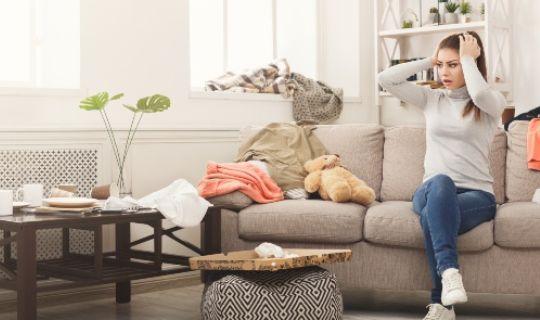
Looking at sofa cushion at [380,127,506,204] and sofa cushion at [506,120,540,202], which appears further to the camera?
sofa cushion at [380,127,506,204]

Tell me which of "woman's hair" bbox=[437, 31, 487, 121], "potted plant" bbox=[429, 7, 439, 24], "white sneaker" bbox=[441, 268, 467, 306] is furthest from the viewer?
"potted plant" bbox=[429, 7, 439, 24]

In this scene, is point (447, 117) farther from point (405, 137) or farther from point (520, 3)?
point (520, 3)

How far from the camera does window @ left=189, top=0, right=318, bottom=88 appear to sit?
5.23 meters

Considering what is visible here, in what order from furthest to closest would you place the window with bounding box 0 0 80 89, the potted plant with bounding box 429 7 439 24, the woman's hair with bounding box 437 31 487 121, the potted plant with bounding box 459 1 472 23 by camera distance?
1. the potted plant with bounding box 429 7 439 24
2. the potted plant with bounding box 459 1 472 23
3. the window with bounding box 0 0 80 89
4. the woman's hair with bounding box 437 31 487 121

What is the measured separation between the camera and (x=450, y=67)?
3480 mm

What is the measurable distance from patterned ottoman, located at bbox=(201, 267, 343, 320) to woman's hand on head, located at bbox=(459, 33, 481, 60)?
104cm

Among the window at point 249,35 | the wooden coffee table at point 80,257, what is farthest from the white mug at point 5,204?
the window at point 249,35

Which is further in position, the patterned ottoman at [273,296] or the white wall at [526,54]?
the white wall at [526,54]

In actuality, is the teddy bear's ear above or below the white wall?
below

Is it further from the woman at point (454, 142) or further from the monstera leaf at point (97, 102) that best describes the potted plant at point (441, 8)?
the monstera leaf at point (97, 102)

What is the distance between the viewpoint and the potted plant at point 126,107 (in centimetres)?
369

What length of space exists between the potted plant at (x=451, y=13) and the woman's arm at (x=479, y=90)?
6.71 feet

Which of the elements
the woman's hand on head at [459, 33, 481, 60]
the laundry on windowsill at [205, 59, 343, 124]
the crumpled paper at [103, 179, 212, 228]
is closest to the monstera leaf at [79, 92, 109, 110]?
the crumpled paper at [103, 179, 212, 228]

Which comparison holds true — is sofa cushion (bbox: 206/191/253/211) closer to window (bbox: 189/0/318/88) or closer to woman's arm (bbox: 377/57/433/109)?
woman's arm (bbox: 377/57/433/109)
